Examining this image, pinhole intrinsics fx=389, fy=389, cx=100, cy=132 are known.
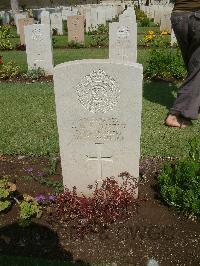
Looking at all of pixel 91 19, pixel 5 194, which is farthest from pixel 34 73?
pixel 91 19

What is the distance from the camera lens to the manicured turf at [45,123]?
5141mm

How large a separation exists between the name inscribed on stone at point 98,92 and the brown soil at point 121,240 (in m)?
1.07

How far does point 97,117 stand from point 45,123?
302cm

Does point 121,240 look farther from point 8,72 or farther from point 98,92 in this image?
point 8,72

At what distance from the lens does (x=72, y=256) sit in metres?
3.17

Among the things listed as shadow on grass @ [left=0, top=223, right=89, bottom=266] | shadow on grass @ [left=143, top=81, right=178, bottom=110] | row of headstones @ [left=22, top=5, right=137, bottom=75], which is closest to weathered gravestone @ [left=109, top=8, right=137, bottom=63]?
row of headstones @ [left=22, top=5, right=137, bottom=75]

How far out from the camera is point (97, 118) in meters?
3.36

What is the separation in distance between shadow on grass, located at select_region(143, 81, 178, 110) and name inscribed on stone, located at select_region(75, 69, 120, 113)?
3671mm

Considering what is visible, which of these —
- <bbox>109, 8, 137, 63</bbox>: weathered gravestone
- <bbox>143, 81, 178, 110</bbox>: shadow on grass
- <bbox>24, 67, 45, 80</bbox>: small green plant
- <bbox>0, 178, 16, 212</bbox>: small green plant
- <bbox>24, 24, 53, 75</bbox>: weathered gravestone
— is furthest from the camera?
<bbox>24, 67, 45, 80</bbox>: small green plant

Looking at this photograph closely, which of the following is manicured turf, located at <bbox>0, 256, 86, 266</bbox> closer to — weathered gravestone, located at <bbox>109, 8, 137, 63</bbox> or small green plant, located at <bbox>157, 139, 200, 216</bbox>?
small green plant, located at <bbox>157, 139, 200, 216</bbox>

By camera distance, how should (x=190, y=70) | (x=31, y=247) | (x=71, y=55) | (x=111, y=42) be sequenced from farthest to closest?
1. (x=71, y=55)
2. (x=111, y=42)
3. (x=190, y=70)
4. (x=31, y=247)

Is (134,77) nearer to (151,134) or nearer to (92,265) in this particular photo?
(92,265)

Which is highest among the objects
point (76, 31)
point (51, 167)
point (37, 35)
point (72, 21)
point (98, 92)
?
point (98, 92)

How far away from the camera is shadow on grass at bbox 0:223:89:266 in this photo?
310 centimetres
